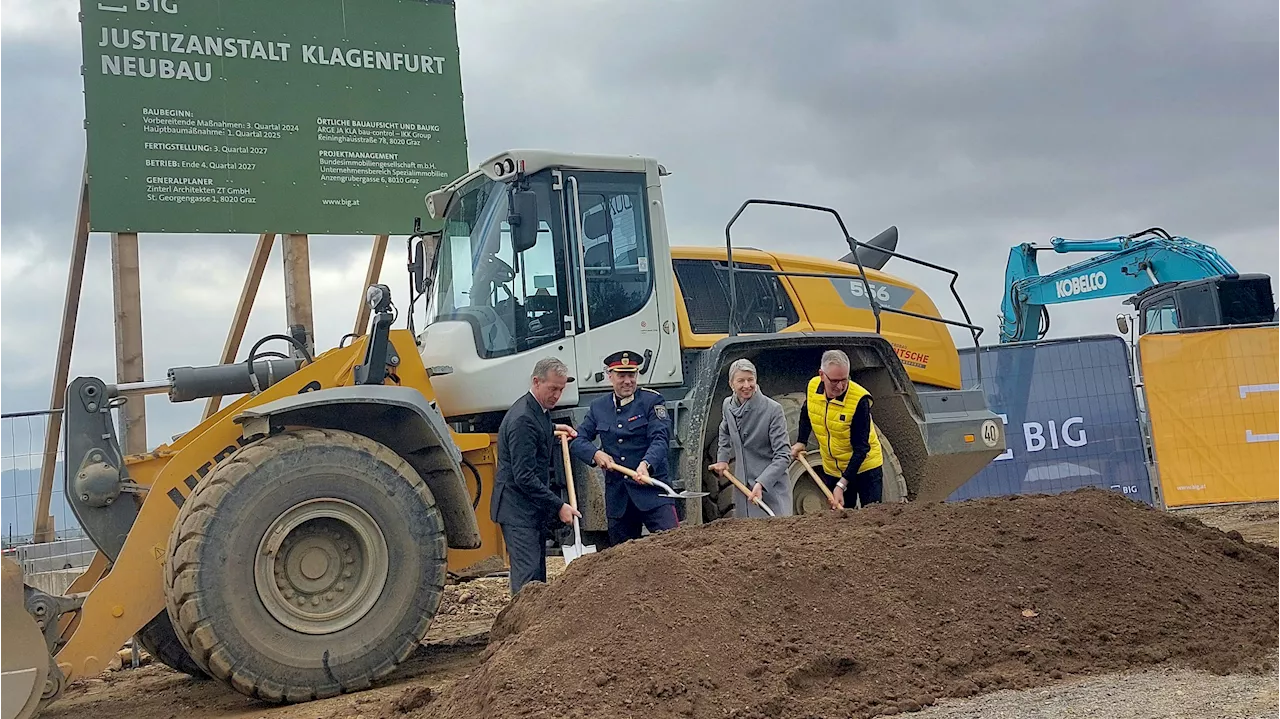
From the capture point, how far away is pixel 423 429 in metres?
6.37

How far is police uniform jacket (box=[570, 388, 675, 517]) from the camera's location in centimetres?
655

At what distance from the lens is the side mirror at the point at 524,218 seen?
6.63 meters

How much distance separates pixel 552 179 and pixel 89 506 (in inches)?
126

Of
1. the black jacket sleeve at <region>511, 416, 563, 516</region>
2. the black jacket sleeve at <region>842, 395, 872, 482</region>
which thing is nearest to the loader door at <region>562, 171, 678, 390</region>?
the black jacket sleeve at <region>511, 416, 563, 516</region>

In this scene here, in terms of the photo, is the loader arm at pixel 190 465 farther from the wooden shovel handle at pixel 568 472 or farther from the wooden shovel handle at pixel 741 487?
the wooden shovel handle at pixel 741 487

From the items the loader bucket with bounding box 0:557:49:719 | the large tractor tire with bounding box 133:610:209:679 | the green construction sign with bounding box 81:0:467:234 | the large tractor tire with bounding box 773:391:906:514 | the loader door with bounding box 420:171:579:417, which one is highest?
the green construction sign with bounding box 81:0:467:234

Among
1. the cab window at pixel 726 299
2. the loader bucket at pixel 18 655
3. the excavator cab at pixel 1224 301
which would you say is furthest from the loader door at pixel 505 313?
the excavator cab at pixel 1224 301

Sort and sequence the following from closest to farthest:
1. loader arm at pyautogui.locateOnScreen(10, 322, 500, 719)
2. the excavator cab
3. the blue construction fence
A: loader arm at pyautogui.locateOnScreen(10, 322, 500, 719) → the blue construction fence → the excavator cab

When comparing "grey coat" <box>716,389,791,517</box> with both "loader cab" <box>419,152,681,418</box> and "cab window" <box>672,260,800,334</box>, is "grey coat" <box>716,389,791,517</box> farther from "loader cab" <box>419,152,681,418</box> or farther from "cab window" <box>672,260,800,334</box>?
"cab window" <box>672,260,800,334</box>

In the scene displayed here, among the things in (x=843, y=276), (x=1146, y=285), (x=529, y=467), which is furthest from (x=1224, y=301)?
(x=529, y=467)

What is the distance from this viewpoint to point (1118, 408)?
1230 cm

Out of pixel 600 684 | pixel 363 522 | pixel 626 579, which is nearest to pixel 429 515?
pixel 363 522

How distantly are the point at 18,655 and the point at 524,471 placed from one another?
8.37 ft

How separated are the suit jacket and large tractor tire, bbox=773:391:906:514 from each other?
1.77 metres
